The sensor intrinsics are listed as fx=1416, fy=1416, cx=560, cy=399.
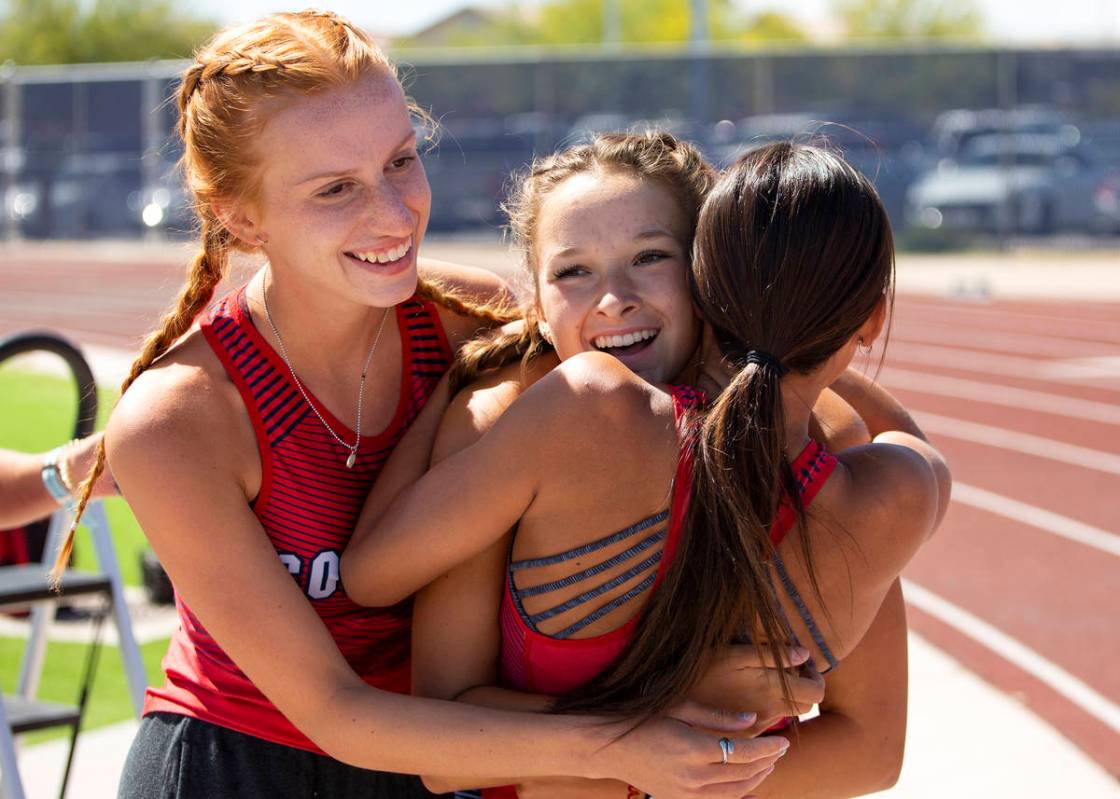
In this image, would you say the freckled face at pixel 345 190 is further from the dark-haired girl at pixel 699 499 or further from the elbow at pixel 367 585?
the elbow at pixel 367 585

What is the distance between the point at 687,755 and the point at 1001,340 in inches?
522

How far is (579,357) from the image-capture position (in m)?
1.92

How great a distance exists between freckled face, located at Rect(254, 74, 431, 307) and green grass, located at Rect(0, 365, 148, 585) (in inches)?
165

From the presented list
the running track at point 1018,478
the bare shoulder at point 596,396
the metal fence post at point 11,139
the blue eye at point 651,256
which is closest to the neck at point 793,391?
the bare shoulder at point 596,396

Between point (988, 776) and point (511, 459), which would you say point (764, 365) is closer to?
point (511, 459)

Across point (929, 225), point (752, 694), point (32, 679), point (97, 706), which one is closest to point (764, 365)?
point (752, 694)

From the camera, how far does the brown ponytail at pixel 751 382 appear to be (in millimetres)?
1838

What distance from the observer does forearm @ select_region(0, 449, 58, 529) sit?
2.70 meters

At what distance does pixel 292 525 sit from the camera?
6.97ft

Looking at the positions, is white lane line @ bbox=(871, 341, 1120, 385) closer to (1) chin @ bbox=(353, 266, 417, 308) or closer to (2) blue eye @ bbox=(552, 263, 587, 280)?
(2) blue eye @ bbox=(552, 263, 587, 280)

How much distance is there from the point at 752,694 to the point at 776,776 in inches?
10.6

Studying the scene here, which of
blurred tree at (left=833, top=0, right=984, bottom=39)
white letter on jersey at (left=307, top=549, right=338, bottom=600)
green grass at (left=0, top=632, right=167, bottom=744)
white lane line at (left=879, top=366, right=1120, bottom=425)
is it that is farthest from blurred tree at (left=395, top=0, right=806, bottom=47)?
white letter on jersey at (left=307, top=549, right=338, bottom=600)

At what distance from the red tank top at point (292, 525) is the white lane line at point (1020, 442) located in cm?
691

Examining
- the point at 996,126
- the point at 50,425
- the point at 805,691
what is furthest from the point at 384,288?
the point at 996,126
